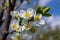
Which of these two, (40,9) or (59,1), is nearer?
(40,9)

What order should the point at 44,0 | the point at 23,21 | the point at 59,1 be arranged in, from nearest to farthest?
1. the point at 23,21
2. the point at 59,1
3. the point at 44,0

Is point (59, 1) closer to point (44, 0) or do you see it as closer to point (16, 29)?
point (44, 0)

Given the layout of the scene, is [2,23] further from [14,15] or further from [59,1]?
[59,1]

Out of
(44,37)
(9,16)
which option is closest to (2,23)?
(9,16)

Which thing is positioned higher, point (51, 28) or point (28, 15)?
point (28, 15)

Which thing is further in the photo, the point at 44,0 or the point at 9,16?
the point at 44,0

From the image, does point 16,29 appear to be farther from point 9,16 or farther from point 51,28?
point 51,28

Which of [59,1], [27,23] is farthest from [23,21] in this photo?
[59,1]

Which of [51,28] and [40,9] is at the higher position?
[40,9]

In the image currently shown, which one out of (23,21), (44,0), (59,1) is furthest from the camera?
(44,0)
